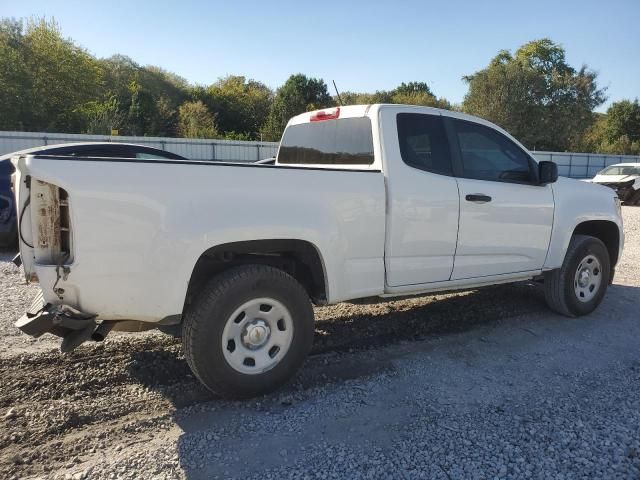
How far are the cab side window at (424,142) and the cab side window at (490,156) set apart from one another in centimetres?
21

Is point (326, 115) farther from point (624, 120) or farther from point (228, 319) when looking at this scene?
point (624, 120)

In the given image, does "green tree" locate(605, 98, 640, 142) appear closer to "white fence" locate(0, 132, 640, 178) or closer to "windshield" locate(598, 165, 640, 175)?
"white fence" locate(0, 132, 640, 178)

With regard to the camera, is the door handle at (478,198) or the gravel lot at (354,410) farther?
the door handle at (478,198)

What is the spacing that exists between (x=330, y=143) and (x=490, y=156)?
1525 millimetres

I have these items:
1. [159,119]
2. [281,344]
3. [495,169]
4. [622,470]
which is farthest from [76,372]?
[159,119]

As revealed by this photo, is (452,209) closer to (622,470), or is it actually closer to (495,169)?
(495,169)

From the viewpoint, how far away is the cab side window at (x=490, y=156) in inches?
179

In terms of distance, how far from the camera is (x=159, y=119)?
4347 cm

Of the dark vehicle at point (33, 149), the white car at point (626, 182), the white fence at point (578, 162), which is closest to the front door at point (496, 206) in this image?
the dark vehicle at point (33, 149)

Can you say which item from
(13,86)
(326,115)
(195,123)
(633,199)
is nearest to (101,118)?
(13,86)

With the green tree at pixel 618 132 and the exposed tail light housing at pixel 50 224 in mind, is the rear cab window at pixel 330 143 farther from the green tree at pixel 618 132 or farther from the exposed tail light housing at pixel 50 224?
the green tree at pixel 618 132

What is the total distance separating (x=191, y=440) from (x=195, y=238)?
121 centimetres

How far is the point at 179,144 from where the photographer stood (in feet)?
80.7

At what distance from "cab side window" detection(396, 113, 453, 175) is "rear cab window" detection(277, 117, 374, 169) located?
29cm
